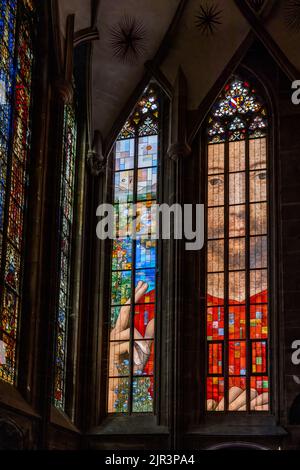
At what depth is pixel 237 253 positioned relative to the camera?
837 inches

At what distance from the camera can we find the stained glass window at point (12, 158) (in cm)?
1683

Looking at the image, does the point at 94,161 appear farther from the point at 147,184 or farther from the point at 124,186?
the point at 147,184

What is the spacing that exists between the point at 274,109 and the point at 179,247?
166 inches

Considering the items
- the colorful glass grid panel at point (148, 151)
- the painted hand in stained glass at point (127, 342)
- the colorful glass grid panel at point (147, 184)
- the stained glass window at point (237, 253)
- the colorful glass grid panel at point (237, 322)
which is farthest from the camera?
the colorful glass grid panel at point (148, 151)

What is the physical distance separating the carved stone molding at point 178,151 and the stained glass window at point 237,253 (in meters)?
0.74

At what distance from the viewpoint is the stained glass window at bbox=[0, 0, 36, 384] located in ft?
55.2

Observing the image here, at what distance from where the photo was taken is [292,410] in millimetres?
19328

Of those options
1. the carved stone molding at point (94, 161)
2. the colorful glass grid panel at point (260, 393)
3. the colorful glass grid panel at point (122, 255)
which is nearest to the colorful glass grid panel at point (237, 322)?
the colorful glass grid panel at point (260, 393)

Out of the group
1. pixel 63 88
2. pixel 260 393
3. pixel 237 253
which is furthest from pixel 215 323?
pixel 63 88

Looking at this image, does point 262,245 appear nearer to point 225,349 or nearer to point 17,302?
point 225,349

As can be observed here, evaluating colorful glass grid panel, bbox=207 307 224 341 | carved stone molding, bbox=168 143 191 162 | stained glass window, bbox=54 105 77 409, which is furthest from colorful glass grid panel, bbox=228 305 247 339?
carved stone molding, bbox=168 143 191 162

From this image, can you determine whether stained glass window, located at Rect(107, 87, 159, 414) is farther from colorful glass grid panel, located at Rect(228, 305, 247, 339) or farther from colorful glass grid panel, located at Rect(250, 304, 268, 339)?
colorful glass grid panel, located at Rect(250, 304, 268, 339)

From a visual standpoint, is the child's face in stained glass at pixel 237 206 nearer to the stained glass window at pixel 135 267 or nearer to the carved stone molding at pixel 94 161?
the stained glass window at pixel 135 267
